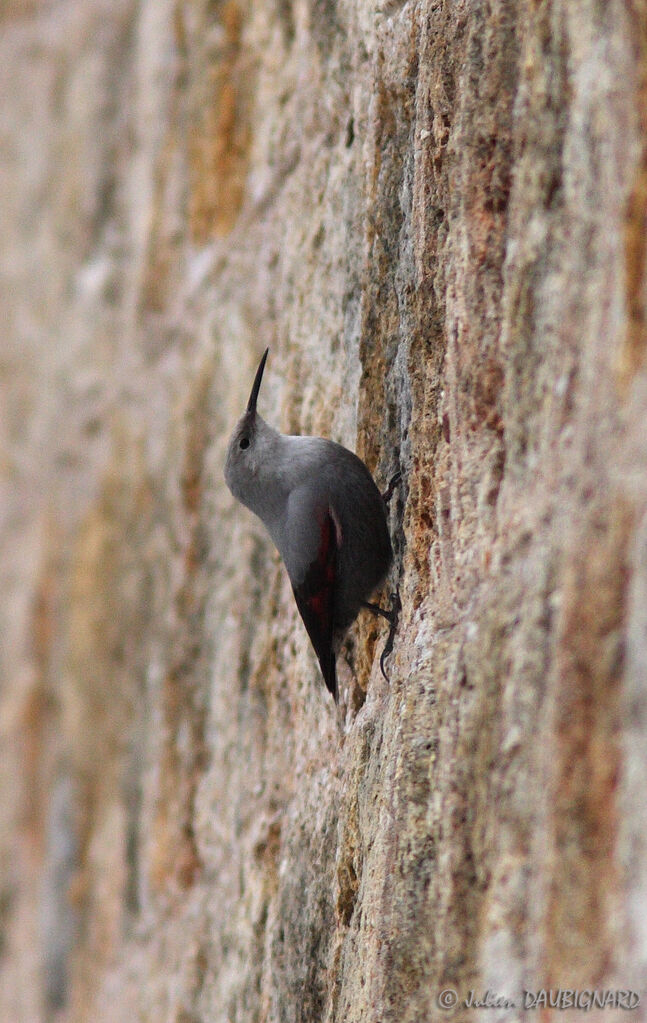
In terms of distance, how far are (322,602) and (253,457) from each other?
569mm

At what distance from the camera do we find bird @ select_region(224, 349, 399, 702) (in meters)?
2.48

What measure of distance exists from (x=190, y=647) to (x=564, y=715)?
2.25 m

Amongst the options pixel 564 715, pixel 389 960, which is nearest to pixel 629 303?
pixel 564 715

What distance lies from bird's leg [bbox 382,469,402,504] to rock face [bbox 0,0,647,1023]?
41 millimetres

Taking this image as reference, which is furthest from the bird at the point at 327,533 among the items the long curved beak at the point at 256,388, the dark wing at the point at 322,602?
the long curved beak at the point at 256,388

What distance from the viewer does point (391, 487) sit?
2.42 metres

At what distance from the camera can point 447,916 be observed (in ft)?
5.46

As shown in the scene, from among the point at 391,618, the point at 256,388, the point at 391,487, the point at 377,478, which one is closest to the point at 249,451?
the point at 256,388

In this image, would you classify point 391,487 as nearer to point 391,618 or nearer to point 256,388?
→ point 391,618

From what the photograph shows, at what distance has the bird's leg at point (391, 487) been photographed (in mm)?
2371

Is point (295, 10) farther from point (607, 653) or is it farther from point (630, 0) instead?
point (607, 653)

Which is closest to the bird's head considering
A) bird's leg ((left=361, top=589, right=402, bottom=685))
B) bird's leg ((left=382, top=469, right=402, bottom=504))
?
bird's leg ((left=382, top=469, right=402, bottom=504))

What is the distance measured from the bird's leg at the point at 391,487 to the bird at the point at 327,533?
1cm

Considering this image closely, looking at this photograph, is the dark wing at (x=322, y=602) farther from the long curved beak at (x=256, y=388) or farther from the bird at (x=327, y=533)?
the long curved beak at (x=256, y=388)
